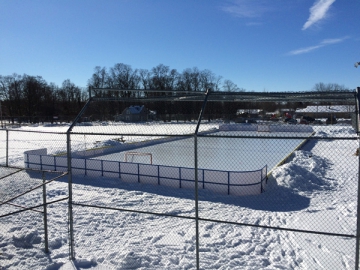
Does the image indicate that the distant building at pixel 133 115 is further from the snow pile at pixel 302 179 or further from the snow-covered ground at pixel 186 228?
the snow pile at pixel 302 179

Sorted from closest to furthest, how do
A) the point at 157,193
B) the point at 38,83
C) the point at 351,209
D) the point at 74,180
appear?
the point at 351,209 < the point at 157,193 < the point at 74,180 < the point at 38,83

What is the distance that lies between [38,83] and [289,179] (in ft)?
227

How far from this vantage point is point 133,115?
34.0ft

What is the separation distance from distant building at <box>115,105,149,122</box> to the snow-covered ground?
2716 mm

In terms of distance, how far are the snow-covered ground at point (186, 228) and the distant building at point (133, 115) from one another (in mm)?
2716

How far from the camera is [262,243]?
255 inches

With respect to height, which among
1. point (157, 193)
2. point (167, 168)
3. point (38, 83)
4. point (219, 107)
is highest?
point (38, 83)

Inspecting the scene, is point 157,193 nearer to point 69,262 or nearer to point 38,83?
point 69,262

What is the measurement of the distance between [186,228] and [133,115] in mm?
4581

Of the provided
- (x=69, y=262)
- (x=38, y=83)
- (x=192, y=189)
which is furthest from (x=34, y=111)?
(x=69, y=262)

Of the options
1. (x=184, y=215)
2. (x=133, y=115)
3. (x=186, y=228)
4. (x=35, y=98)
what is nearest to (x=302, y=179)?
(x=184, y=215)

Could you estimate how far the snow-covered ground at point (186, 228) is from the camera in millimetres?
5441

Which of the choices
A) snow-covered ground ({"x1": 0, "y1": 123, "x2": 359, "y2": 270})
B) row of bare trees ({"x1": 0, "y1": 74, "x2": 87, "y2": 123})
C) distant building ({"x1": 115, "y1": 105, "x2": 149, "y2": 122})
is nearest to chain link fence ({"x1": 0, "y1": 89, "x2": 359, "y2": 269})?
snow-covered ground ({"x1": 0, "y1": 123, "x2": 359, "y2": 270})

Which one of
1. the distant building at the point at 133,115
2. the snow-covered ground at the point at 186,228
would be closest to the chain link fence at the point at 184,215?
the snow-covered ground at the point at 186,228
